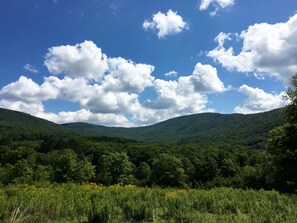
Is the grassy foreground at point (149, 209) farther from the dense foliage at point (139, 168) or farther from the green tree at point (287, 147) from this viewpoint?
the dense foliage at point (139, 168)

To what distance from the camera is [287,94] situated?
27.0 meters

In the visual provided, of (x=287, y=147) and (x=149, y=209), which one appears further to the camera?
(x=287, y=147)

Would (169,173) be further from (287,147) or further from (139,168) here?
(287,147)

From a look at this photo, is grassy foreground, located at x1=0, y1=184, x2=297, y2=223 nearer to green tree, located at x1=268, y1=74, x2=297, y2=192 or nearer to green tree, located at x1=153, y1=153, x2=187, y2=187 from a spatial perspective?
green tree, located at x1=268, y1=74, x2=297, y2=192

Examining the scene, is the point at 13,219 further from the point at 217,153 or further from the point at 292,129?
the point at 217,153

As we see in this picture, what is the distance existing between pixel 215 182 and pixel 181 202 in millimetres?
57153

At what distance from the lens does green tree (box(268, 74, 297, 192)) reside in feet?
85.4

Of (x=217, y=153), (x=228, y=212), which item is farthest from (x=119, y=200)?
(x=217, y=153)

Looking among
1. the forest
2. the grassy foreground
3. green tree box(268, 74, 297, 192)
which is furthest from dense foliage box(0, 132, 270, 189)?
the grassy foreground

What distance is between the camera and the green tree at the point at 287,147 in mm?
26016

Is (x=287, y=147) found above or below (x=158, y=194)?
above

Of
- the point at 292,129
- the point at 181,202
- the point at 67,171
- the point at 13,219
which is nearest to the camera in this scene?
the point at 13,219

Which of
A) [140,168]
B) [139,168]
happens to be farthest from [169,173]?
[139,168]

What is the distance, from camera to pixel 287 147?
26.5 m
